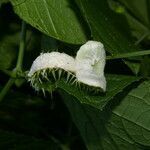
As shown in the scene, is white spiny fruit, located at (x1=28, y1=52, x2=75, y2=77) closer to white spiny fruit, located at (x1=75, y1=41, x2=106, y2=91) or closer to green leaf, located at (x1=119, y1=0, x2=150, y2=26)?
white spiny fruit, located at (x1=75, y1=41, x2=106, y2=91)

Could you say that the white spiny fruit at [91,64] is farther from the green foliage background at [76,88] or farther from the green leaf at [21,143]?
the green leaf at [21,143]

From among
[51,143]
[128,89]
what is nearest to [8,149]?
[51,143]

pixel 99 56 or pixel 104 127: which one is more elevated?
pixel 99 56

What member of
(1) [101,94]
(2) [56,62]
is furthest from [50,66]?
(1) [101,94]

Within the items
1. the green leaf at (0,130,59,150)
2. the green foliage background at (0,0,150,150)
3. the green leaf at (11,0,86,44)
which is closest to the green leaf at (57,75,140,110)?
the green foliage background at (0,0,150,150)

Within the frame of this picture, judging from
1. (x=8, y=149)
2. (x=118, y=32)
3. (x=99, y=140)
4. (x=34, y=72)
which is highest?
(x=118, y=32)

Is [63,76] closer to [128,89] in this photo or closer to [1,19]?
[128,89]
